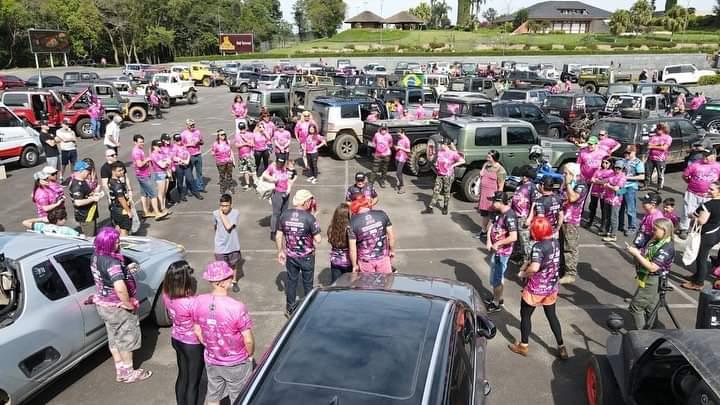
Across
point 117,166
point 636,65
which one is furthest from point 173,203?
point 636,65

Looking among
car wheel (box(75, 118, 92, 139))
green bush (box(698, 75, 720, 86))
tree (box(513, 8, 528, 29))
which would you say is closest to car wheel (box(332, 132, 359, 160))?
car wheel (box(75, 118, 92, 139))

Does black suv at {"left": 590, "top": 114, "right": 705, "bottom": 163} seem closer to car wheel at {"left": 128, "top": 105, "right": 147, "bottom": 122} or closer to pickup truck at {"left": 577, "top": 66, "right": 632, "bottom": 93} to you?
car wheel at {"left": 128, "top": 105, "right": 147, "bottom": 122}

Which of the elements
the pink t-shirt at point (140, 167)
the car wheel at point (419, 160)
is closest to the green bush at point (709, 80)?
the car wheel at point (419, 160)

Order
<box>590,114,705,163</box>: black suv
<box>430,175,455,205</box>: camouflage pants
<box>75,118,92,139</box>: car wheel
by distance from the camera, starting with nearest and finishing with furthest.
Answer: <box>430,175,455,205</box>: camouflage pants, <box>590,114,705,163</box>: black suv, <box>75,118,92,139</box>: car wheel

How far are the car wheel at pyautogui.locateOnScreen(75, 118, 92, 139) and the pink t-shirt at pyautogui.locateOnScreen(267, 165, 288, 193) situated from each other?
577 inches

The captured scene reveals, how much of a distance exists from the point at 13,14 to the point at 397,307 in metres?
65.6

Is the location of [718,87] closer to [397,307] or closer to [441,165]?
[441,165]

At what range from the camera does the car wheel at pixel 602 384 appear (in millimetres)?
4398

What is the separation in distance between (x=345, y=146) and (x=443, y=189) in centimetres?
576

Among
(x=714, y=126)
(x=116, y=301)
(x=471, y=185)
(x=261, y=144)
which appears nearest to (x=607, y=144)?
(x=471, y=185)

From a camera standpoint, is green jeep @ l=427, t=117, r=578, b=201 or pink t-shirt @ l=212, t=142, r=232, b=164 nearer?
pink t-shirt @ l=212, t=142, r=232, b=164

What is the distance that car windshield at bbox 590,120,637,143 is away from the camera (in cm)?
1324

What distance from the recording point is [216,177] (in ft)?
48.6

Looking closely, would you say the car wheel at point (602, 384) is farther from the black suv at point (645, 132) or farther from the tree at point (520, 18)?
A: the tree at point (520, 18)
